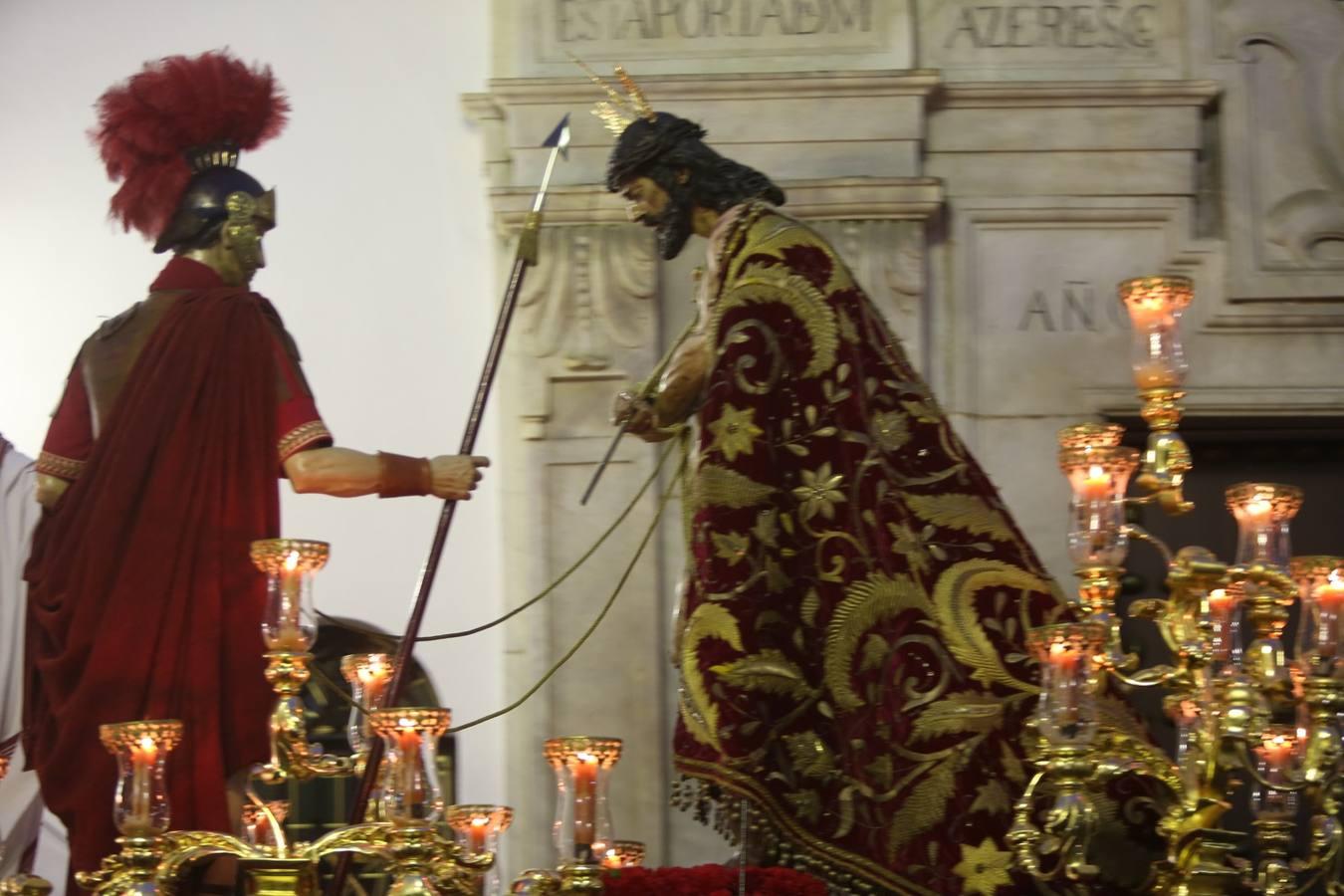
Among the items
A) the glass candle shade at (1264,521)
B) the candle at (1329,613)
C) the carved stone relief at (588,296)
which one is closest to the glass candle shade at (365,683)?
the carved stone relief at (588,296)

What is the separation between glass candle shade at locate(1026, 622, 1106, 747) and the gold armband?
2.02 m

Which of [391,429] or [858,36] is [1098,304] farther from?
[391,429]

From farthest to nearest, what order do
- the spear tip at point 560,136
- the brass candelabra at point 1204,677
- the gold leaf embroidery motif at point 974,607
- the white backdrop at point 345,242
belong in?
the white backdrop at point 345,242 → the spear tip at point 560,136 → the gold leaf embroidery motif at point 974,607 → the brass candelabra at point 1204,677

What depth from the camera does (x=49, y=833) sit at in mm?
6555

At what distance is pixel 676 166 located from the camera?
5.91m

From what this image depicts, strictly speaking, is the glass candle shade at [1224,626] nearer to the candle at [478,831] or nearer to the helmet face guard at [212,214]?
the candle at [478,831]

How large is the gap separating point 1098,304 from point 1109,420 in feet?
1.13

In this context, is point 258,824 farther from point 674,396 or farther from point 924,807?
point 924,807

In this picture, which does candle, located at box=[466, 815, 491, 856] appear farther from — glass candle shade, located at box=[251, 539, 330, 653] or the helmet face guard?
the helmet face guard

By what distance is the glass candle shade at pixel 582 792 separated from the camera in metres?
4.85

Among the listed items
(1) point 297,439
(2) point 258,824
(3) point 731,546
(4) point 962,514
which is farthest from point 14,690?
(4) point 962,514

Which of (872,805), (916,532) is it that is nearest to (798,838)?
(872,805)

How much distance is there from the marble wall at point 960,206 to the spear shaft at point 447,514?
15.9 inches

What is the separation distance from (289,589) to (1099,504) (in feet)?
6.16
